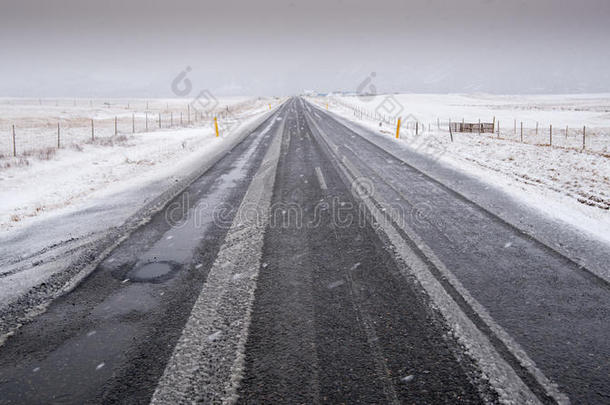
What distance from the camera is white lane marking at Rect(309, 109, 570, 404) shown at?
233 cm

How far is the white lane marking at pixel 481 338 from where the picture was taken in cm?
233

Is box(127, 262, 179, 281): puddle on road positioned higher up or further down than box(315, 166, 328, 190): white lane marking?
further down

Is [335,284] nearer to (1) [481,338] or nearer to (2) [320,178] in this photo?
(1) [481,338]

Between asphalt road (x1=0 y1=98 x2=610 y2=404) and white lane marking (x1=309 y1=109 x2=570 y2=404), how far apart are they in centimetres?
1

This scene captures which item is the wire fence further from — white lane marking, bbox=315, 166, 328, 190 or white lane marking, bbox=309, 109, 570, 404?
white lane marking, bbox=309, 109, 570, 404

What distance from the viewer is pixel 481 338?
2.85 m

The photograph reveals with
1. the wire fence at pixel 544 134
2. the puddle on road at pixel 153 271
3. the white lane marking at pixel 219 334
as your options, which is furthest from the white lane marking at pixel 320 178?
the wire fence at pixel 544 134

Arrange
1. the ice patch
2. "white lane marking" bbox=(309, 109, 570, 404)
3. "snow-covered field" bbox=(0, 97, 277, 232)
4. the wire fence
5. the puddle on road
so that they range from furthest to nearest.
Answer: the wire fence
"snow-covered field" bbox=(0, 97, 277, 232)
the puddle on road
the ice patch
"white lane marking" bbox=(309, 109, 570, 404)

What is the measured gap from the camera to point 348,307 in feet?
10.8

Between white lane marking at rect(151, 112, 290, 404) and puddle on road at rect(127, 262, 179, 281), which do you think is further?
puddle on road at rect(127, 262, 179, 281)

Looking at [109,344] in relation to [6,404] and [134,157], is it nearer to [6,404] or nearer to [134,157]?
[6,404]

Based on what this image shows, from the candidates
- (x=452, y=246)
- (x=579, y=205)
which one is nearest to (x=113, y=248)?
(x=452, y=246)

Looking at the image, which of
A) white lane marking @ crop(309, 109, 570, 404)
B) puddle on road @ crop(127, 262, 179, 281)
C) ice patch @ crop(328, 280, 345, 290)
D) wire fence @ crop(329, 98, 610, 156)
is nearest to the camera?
white lane marking @ crop(309, 109, 570, 404)

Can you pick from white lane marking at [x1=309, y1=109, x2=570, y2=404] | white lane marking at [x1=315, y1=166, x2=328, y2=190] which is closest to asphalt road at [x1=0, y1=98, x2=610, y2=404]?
white lane marking at [x1=309, y1=109, x2=570, y2=404]
